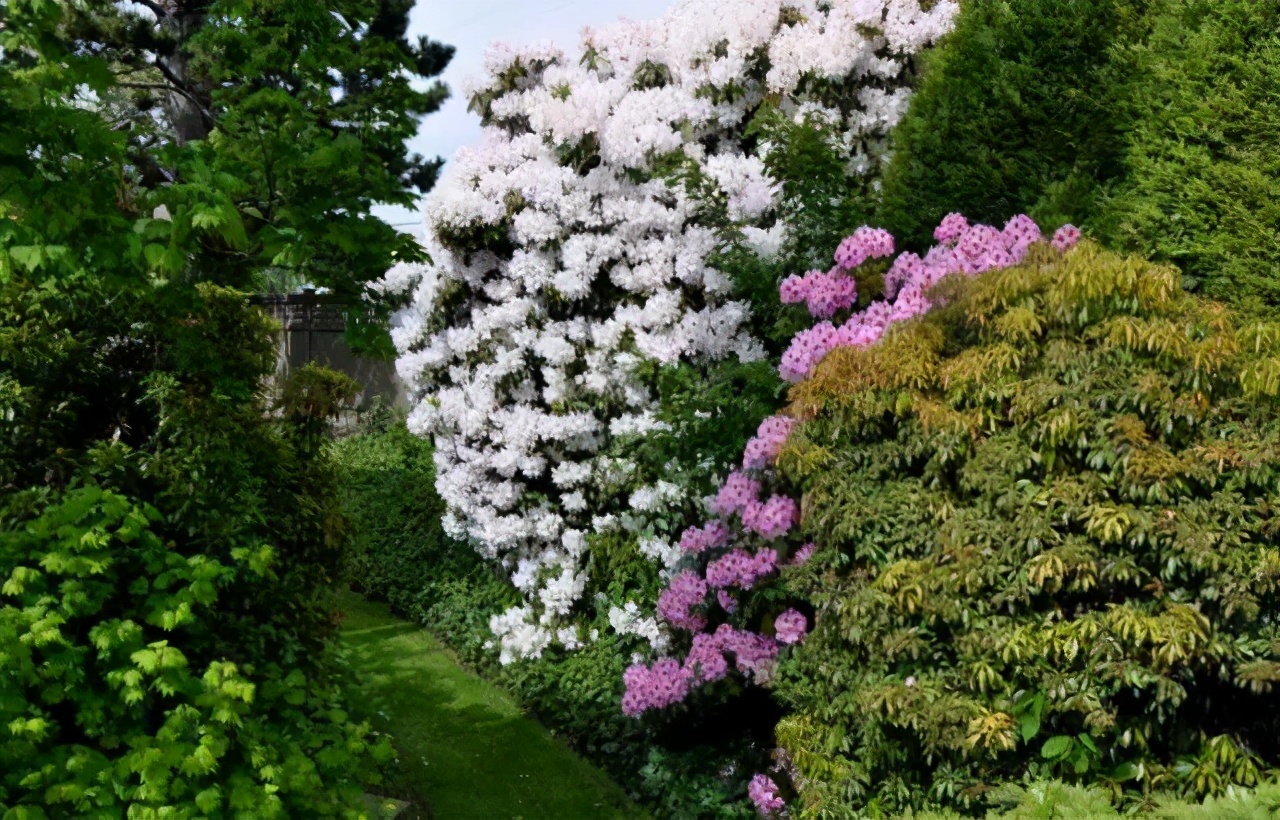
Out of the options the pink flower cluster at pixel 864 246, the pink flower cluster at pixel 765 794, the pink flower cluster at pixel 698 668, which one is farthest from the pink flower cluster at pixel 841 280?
the pink flower cluster at pixel 765 794

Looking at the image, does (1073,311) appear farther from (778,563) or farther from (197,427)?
(197,427)

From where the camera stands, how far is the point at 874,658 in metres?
5.34

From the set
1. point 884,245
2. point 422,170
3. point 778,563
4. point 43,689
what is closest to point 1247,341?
point 884,245

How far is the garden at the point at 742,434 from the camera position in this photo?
4.72m

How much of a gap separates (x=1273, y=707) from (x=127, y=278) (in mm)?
4908

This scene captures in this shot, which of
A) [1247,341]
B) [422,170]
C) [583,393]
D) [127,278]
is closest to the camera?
[127,278]

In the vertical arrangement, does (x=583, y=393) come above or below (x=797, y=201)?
below

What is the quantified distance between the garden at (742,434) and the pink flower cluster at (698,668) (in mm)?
31

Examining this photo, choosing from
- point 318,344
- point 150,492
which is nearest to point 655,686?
point 150,492

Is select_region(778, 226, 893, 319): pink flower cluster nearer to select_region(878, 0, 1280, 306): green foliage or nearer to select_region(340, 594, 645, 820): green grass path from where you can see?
select_region(878, 0, 1280, 306): green foliage

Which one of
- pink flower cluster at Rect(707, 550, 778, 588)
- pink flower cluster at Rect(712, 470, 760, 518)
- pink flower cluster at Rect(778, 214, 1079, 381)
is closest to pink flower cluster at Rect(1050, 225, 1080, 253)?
pink flower cluster at Rect(778, 214, 1079, 381)

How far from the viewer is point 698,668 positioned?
7059mm

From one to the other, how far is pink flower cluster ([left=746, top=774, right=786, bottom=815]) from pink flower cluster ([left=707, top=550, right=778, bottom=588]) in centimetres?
106

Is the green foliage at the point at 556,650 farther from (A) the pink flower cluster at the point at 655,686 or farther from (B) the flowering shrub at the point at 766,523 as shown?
(B) the flowering shrub at the point at 766,523
